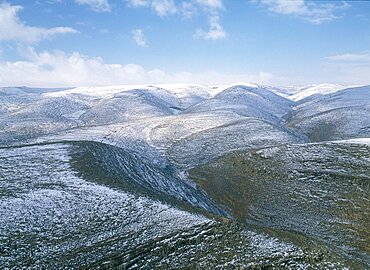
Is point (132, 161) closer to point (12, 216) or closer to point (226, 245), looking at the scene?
point (12, 216)

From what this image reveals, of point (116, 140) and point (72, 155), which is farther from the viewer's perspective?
point (116, 140)

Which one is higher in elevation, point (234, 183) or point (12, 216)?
point (12, 216)

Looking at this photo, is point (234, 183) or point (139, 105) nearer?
point (234, 183)

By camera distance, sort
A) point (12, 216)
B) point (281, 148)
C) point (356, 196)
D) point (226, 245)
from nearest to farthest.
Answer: point (226, 245) < point (12, 216) < point (356, 196) < point (281, 148)

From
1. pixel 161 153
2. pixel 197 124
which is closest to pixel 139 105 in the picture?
pixel 197 124

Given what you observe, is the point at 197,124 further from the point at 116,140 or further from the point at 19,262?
the point at 19,262

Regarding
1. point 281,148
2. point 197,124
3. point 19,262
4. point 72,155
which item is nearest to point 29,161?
point 72,155

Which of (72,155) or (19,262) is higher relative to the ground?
(72,155)

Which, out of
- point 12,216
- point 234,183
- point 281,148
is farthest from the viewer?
point 281,148

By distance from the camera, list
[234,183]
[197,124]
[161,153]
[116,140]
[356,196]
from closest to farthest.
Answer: [356,196], [234,183], [161,153], [116,140], [197,124]
